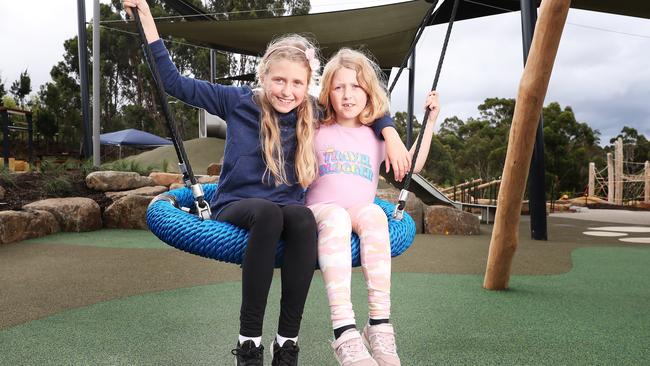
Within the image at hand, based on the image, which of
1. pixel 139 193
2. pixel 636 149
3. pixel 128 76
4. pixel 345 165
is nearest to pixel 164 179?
pixel 139 193

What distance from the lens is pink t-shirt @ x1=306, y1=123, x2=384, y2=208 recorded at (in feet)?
4.36

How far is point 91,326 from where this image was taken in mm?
1923

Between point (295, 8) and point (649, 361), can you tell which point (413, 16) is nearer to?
point (649, 361)

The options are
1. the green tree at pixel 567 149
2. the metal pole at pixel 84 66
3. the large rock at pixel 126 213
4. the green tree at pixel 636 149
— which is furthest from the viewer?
the green tree at pixel 636 149

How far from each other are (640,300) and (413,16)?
425 centimetres

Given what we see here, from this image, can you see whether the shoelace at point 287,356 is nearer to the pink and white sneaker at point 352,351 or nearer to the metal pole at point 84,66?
the pink and white sneaker at point 352,351

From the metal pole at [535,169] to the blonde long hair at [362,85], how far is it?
314cm

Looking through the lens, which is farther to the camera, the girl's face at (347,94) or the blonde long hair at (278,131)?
the girl's face at (347,94)

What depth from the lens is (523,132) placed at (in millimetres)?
2447

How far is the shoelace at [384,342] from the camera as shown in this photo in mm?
1145

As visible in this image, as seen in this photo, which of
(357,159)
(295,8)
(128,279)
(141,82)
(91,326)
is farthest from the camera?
(141,82)

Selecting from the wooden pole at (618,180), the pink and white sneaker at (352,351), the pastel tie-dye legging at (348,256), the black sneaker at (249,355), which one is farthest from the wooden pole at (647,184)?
the black sneaker at (249,355)

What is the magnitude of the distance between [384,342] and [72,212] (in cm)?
408

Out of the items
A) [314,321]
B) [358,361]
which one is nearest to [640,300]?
[314,321]
